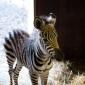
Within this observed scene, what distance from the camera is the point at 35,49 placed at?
2000 millimetres

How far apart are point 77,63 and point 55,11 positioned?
0.48 m

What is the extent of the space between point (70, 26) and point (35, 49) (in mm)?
970

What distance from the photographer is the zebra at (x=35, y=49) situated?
189 centimetres

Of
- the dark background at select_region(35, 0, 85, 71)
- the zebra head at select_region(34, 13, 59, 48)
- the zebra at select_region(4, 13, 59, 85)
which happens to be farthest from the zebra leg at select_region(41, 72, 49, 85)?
the dark background at select_region(35, 0, 85, 71)

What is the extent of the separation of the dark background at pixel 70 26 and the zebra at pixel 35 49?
54 centimetres

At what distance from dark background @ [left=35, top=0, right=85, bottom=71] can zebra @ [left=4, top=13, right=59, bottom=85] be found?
54 centimetres

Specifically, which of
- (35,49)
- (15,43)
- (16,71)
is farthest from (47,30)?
(16,71)

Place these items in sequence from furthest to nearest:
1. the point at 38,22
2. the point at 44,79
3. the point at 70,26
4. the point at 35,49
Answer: the point at 70,26 < the point at 44,79 < the point at 35,49 < the point at 38,22

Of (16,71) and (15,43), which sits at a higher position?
(15,43)

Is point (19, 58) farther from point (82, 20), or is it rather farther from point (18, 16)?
point (82, 20)

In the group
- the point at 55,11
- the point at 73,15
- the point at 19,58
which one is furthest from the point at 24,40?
the point at 73,15

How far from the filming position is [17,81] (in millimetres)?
2295

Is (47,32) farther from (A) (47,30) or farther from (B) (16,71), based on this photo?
(B) (16,71)

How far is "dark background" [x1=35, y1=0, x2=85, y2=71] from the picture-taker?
2.72 metres
